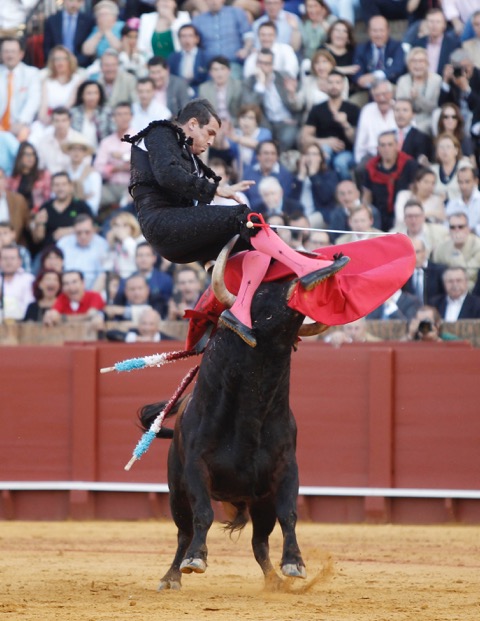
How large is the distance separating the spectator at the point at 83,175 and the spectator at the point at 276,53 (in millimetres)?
1566

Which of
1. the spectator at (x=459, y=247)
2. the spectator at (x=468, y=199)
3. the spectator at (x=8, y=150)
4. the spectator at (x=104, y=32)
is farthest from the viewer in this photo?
the spectator at (x=104, y=32)

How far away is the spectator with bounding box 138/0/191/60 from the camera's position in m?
12.1

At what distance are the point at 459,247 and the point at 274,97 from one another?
8.19ft

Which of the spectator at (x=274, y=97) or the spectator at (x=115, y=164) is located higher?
the spectator at (x=274, y=97)

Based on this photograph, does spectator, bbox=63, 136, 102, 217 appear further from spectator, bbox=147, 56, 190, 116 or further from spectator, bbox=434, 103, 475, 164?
spectator, bbox=434, 103, 475, 164

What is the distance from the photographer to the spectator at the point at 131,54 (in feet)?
39.4

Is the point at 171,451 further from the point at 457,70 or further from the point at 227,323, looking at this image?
the point at 457,70

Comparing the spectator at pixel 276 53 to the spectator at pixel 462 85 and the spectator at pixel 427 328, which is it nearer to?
the spectator at pixel 462 85

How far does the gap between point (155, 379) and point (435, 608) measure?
185 inches

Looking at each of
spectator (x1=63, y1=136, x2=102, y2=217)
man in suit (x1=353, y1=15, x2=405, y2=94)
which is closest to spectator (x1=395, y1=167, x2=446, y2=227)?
man in suit (x1=353, y1=15, x2=405, y2=94)

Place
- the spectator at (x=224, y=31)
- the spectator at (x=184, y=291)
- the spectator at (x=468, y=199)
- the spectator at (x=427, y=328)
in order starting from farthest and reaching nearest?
1. the spectator at (x=224, y=31)
2. the spectator at (x=468, y=199)
3. the spectator at (x=184, y=291)
4. the spectator at (x=427, y=328)

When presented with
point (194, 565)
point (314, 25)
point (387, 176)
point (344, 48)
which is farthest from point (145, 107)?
point (194, 565)

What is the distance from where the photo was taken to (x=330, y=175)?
10852mm

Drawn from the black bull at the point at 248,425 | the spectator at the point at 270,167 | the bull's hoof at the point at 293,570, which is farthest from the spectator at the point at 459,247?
the bull's hoof at the point at 293,570
